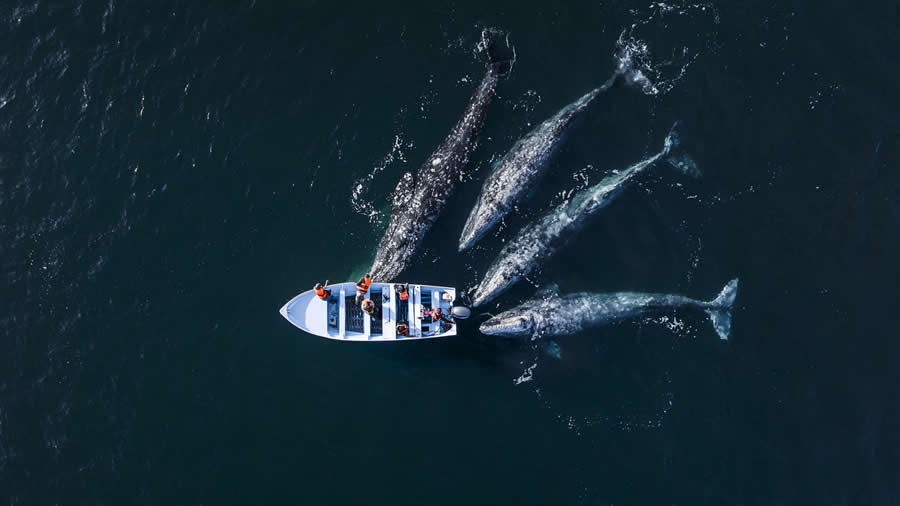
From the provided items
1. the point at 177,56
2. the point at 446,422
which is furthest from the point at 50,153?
the point at 446,422

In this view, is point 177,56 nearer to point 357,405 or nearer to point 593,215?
point 357,405

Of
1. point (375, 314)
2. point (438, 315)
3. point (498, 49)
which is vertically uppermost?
point (498, 49)

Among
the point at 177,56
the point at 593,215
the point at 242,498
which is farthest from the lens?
the point at 177,56

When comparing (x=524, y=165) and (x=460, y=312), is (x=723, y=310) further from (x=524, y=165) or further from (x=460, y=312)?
(x=460, y=312)

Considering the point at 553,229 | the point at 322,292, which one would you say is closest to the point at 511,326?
the point at 553,229

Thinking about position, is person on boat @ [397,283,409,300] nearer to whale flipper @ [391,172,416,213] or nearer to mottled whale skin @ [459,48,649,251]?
mottled whale skin @ [459,48,649,251]

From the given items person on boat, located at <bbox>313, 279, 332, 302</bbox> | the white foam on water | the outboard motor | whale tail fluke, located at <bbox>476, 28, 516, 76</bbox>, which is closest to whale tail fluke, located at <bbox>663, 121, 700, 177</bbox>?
whale tail fluke, located at <bbox>476, 28, 516, 76</bbox>
